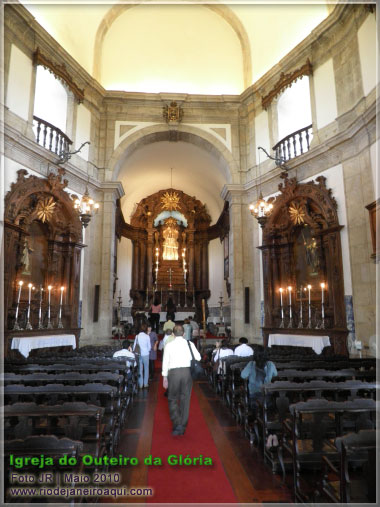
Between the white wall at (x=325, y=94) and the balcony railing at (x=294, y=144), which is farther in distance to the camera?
the balcony railing at (x=294, y=144)

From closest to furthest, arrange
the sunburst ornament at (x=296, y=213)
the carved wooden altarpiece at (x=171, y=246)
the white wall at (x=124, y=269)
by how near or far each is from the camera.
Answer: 1. the sunburst ornament at (x=296, y=213)
2. the white wall at (x=124, y=269)
3. the carved wooden altarpiece at (x=171, y=246)

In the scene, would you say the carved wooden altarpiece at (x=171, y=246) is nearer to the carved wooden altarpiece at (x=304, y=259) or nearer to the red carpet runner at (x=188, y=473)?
the carved wooden altarpiece at (x=304, y=259)

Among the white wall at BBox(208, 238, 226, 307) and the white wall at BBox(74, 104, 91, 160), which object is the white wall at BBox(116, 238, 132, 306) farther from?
the white wall at BBox(74, 104, 91, 160)

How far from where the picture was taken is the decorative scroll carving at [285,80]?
10164 millimetres

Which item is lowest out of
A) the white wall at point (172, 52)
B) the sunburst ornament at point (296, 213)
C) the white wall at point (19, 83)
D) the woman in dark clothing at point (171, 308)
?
the woman in dark clothing at point (171, 308)

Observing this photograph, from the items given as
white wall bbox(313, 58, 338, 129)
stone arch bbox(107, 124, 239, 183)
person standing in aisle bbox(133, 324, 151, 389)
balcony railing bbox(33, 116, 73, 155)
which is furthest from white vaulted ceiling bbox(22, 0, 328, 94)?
person standing in aisle bbox(133, 324, 151, 389)

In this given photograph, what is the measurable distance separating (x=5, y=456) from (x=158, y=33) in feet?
48.8

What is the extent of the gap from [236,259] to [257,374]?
801 cm

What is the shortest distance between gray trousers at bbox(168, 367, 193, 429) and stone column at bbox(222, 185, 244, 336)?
746cm

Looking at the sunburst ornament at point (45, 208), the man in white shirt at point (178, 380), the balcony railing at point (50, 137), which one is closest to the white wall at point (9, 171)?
the sunburst ornament at point (45, 208)

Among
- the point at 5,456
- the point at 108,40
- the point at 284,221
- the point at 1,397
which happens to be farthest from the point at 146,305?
the point at 5,456

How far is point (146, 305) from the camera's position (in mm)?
17484

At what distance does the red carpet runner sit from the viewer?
9.54ft

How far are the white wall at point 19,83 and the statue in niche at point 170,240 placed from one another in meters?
11.3
